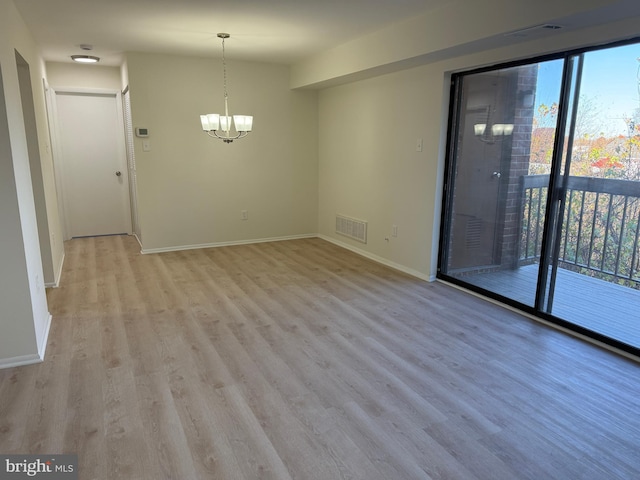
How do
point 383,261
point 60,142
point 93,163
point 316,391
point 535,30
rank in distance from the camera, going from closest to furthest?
1. point 316,391
2. point 535,30
3. point 383,261
4. point 60,142
5. point 93,163

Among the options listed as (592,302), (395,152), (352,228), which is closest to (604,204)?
(592,302)

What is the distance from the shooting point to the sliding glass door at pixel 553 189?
3006 mm

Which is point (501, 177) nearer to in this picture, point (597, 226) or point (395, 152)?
point (597, 226)

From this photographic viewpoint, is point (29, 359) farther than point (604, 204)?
No

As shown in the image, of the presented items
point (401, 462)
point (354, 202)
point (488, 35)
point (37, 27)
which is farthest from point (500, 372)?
point (37, 27)

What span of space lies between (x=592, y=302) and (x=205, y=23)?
13.4ft

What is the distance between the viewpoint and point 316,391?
8.45 feet

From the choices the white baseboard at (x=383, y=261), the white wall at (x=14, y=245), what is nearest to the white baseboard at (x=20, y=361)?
the white wall at (x=14, y=245)

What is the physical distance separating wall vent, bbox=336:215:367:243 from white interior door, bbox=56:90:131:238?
3.39 meters

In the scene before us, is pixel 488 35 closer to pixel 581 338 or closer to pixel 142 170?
pixel 581 338

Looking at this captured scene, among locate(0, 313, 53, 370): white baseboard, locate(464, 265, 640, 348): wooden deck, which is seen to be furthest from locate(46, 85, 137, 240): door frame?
locate(464, 265, 640, 348): wooden deck

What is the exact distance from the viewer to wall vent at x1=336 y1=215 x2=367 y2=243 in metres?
5.67

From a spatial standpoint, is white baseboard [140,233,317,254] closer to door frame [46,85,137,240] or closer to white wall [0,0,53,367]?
door frame [46,85,137,240]

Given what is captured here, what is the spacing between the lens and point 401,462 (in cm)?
200
